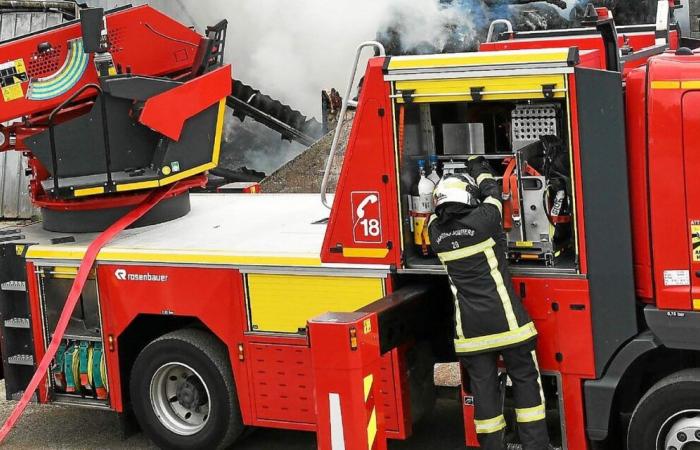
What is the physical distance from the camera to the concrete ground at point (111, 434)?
7.19 meters

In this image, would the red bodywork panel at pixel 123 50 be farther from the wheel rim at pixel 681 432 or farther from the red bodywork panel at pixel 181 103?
the wheel rim at pixel 681 432

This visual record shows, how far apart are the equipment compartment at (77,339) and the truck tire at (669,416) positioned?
3.68 meters

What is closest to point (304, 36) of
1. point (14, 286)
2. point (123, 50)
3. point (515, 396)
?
point (123, 50)

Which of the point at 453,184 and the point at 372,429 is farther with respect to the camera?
the point at 453,184

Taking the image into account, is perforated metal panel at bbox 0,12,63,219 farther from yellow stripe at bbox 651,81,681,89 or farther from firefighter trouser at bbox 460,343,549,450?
yellow stripe at bbox 651,81,681,89

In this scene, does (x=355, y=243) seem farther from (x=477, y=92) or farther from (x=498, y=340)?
(x=477, y=92)

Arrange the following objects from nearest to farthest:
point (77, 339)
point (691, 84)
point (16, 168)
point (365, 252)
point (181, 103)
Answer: point (691, 84) < point (365, 252) < point (77, 339) < point (181, 103) < point (16, 168)

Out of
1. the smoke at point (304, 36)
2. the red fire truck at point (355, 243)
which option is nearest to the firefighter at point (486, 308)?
the red fire truck at point (355, 243)

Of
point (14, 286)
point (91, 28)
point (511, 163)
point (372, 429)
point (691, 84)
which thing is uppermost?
point (91, 28)

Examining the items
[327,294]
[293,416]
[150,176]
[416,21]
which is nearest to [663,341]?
[327,294]

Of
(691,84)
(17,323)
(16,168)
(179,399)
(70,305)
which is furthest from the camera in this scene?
(16,168)

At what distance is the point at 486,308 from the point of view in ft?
18.3

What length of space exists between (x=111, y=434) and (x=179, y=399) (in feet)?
2.91

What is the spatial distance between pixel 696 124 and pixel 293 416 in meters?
3.02
